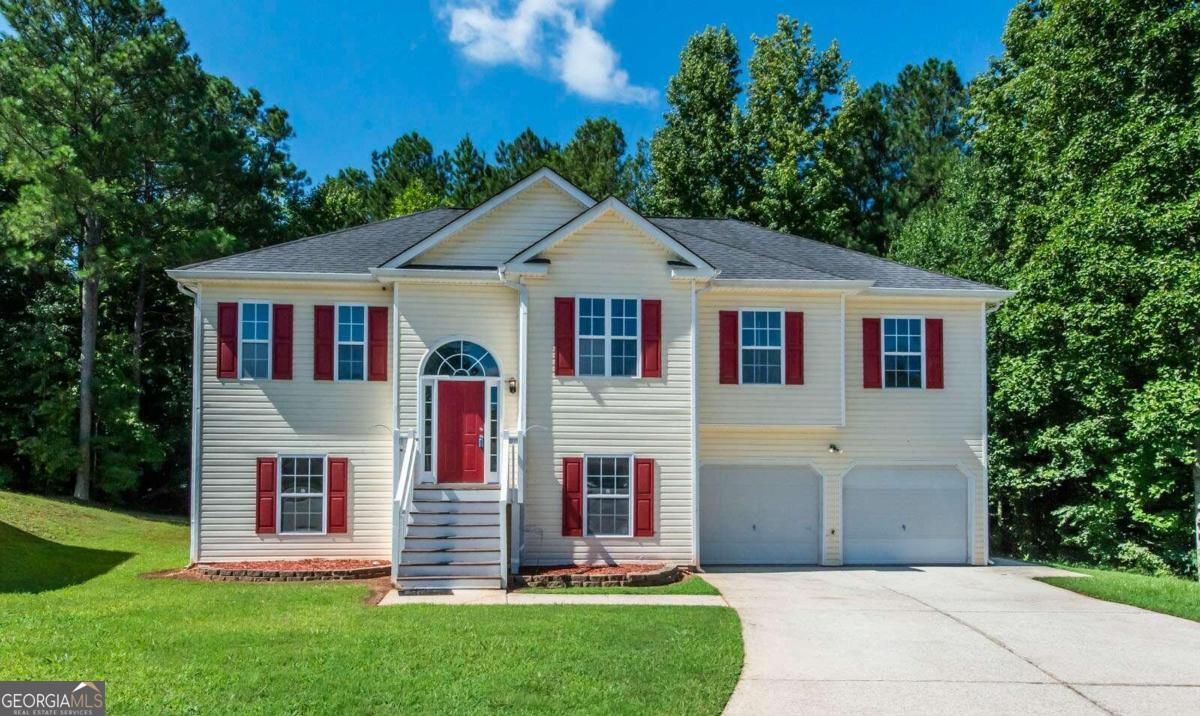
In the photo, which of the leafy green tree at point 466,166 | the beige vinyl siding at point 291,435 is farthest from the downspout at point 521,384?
the leafy green tree at point 466,166

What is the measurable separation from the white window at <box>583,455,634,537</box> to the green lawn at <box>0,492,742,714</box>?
147 inches

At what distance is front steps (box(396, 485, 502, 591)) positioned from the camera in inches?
508

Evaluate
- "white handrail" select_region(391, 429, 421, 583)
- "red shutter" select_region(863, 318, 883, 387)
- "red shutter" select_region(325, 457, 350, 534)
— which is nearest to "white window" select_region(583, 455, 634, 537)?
"white handrail" select_region(391, 429, 421, 583)

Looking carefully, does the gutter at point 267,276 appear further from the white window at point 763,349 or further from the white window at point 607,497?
the white window at point 763,349

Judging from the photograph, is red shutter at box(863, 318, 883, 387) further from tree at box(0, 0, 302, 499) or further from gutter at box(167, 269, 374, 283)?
tree at box(0, 0, 302, 499)

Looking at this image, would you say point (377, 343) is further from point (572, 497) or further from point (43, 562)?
point (43, 562)

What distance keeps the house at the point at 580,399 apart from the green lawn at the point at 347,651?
2.90m

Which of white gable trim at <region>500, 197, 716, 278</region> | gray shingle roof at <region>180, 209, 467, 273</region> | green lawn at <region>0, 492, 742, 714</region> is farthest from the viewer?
gray shingle roof at <region>180, 209, 467, 273</region>

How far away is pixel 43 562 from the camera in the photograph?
47.8 ft

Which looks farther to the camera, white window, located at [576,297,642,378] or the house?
white window, located at [576,297,642,378]

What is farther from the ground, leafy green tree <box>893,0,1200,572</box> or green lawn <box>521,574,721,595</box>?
leafy green tree <box>893,0,1200,572</box>

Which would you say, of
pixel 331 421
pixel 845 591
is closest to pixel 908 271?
pixel 845 591

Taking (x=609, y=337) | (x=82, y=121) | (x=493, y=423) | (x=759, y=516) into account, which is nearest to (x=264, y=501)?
(x=493, y=423)

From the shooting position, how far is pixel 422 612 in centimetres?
1062
